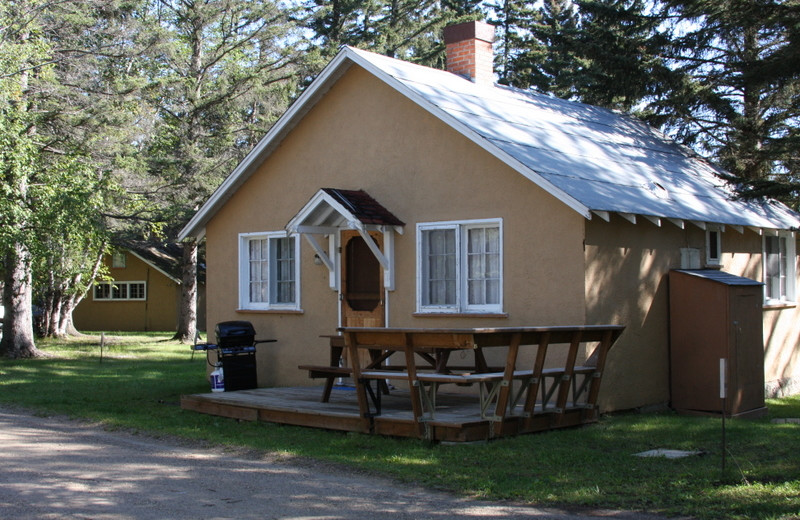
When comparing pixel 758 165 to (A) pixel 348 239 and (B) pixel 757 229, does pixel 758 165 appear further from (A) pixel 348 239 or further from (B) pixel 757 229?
(A) pixel 348 239

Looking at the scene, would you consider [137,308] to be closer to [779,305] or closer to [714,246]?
[779,305]

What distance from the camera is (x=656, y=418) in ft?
37.3

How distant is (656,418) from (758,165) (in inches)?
316

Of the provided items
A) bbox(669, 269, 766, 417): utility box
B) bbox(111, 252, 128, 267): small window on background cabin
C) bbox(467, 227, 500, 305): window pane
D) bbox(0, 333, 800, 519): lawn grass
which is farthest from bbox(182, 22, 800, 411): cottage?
bbox(111, 252, 128, 267): small window on background cabin

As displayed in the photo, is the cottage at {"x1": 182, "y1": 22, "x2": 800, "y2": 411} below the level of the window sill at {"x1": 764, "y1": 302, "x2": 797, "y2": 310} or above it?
above

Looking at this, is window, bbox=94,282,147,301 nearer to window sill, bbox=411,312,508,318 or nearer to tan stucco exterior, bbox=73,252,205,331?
tan stucco exterior, bbox=73,252,205,331

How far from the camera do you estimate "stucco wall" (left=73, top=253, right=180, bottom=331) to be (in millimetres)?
39906

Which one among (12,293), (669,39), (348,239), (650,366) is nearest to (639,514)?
(650,366)

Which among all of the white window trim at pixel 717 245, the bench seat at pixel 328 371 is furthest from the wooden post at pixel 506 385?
the white window trim at pixel 717 245

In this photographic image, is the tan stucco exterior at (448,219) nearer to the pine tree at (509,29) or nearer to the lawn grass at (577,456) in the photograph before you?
the lawn grass at (577,456)

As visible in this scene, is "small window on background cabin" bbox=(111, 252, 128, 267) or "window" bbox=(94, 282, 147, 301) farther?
"window" bbox=(94, 282, 147, 301)

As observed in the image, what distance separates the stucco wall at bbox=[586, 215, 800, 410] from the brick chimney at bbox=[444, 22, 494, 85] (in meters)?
4.68

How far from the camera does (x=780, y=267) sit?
15.6 meters

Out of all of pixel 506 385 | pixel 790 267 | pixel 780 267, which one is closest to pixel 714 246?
pixel 780 267
